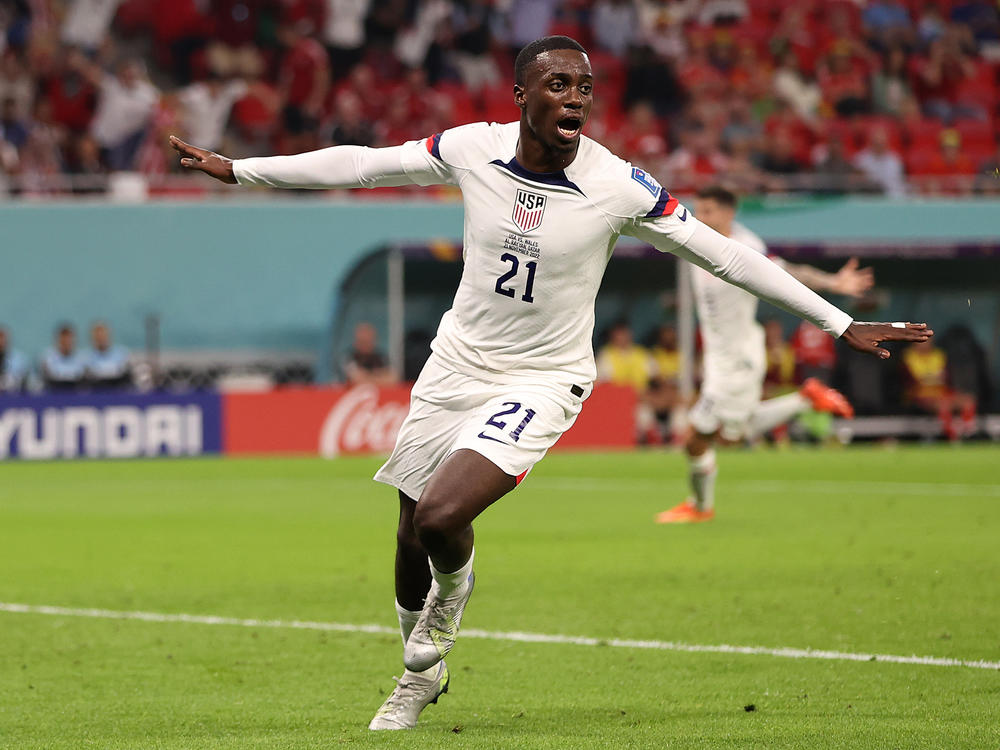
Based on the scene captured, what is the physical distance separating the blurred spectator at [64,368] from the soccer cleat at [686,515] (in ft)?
36.1

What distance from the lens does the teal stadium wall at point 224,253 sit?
24031 mm

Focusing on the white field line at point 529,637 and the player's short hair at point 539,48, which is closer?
the player's short hair at point 539,48

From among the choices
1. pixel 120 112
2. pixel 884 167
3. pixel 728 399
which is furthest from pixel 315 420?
pixel 884 167

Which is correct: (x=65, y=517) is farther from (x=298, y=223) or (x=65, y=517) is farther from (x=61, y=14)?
(x=61, y=14)

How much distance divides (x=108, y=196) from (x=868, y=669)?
19.0 metres

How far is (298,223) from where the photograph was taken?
24.6 meters

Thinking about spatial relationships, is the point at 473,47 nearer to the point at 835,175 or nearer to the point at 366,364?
the point at 835,175

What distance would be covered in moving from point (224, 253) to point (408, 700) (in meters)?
19.2

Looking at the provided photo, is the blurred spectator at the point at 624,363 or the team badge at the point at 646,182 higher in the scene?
the team badge at the point at 646,182

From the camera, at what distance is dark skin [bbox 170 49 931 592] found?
566 centimetres

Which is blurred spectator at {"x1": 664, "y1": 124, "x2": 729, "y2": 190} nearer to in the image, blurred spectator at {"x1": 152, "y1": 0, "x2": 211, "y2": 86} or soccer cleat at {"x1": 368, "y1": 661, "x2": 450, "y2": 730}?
blurred spectator at {"x1": 152, "y1": 0, "x2": 211, "y2": 86}

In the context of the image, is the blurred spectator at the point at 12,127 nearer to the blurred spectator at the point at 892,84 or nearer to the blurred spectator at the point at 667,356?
the blurred spectator at the point at 667,356

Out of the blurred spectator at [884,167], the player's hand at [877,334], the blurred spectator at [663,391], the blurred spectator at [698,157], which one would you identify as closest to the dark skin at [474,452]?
the player's hand at [877,334]

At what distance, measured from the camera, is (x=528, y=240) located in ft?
19.4
